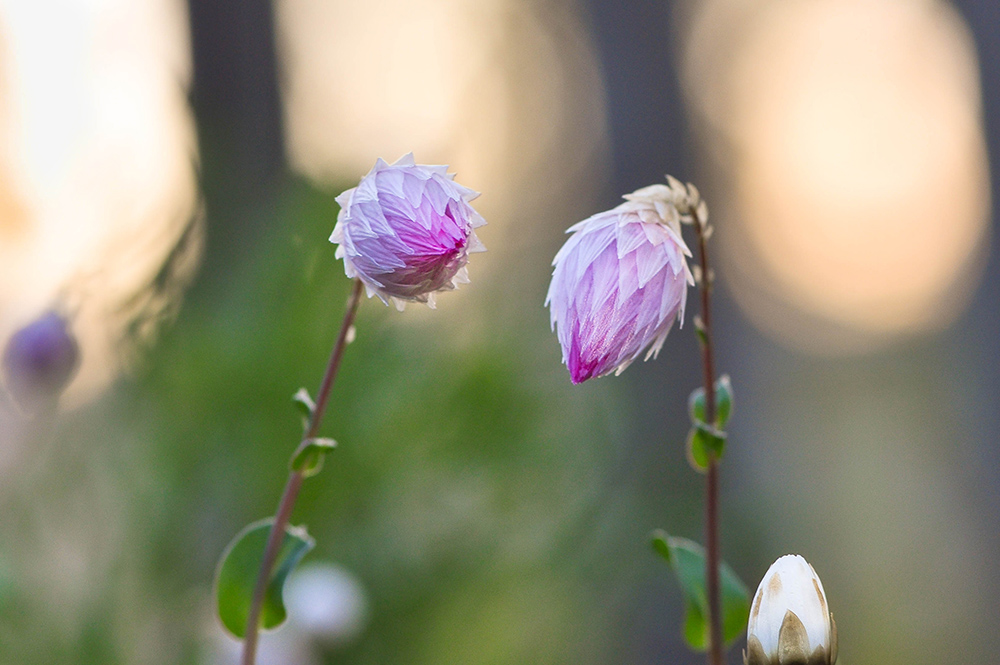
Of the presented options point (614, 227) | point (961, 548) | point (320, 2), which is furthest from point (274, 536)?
point (961, 548)

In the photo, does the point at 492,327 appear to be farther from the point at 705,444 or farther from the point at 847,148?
the point at 847,148

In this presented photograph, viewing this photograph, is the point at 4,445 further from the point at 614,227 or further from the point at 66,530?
the point at 614,227

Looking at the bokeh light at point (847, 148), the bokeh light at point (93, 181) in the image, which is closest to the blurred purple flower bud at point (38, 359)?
the bokeh light at point (93, 181)

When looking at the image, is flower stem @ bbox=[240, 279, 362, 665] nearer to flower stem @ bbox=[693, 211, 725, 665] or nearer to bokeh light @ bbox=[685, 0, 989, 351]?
flower stem @ bbox=[693, 211, 725, 665]

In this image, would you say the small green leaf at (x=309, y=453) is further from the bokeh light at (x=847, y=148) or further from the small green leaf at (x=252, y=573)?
the bokeh light at (x=847, y=148)

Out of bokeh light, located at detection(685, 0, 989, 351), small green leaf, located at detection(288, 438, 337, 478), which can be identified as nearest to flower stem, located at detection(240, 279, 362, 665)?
small green leaf, located at detection(288, 438, 337, 478)

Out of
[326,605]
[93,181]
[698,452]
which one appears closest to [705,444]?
[698,452]
